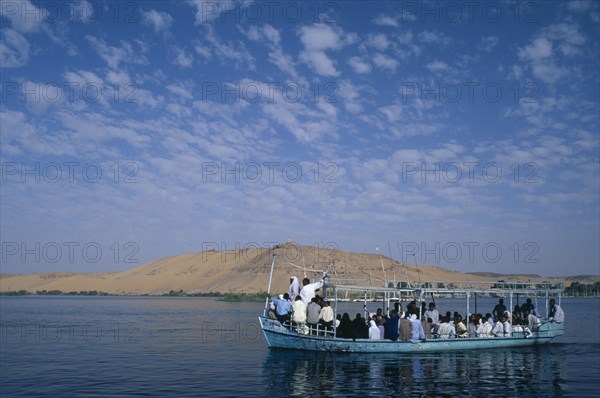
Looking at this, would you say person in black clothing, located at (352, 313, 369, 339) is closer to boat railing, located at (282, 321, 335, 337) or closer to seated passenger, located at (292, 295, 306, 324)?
boat railing, located at (282, 321, 335, 337)

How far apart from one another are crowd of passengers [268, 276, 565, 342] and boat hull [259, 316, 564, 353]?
32 centimetres

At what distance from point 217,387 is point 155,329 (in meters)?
23.0

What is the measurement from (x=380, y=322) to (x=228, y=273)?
11160 centimetres

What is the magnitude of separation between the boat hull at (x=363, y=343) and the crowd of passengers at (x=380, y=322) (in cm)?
32

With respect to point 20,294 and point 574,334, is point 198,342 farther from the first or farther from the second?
point 20,294

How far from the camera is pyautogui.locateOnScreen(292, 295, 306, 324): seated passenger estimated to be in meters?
25.2

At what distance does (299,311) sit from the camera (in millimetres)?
25219

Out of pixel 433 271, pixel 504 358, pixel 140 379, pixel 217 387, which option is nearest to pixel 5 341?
pixel 140 379

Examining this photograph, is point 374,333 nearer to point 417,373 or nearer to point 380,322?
point 380,322

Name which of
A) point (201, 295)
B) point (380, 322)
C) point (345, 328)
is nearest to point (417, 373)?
point (345, 328)

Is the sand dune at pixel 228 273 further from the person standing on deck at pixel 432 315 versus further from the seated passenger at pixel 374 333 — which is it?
the seated passenger at pixel 374 333

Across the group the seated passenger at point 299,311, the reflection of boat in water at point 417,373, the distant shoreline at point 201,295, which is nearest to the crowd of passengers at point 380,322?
the seated passenger at point 299,311

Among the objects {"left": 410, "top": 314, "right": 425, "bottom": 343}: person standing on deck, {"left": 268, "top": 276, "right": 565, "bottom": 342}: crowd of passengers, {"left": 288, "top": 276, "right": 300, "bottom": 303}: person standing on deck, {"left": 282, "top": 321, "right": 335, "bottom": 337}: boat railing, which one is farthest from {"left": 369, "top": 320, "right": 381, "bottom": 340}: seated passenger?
{"left": 288, "top": 276, "right": 300, "bottom": 303}: person standing on deck

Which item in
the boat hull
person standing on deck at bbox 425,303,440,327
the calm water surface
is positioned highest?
person standing on deck at bbox 425,303,440,327
